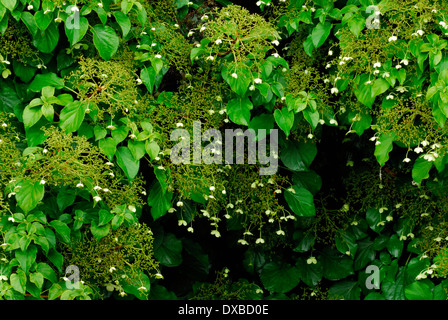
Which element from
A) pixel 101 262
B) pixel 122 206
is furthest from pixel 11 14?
pixel 101 262

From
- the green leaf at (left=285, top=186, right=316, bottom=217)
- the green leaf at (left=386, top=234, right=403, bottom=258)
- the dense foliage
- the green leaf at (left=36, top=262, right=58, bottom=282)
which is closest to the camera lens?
the green leaf at (left=36, top=262, right=58, bottom=282)

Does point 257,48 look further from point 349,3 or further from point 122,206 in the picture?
point 122,206

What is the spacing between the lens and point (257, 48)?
8.40 ft

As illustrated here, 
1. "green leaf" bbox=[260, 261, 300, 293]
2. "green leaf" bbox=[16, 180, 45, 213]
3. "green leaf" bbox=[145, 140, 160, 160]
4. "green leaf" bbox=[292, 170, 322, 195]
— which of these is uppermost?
"green leaf" bbox=[145, 140, 160, 160]

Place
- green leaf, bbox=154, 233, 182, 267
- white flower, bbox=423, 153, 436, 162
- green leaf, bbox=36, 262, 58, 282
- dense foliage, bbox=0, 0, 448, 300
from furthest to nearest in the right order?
green leaf, bbox=154, 233, 182, 267, white flower, bbox=423, 153, 436, 162, dense foliage, bbox=0, 0, 448, 300, green leaf, bbox=36, 262, 58, 282

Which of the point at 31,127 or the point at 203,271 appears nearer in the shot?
the point at 31,127

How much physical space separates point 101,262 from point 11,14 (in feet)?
3.63

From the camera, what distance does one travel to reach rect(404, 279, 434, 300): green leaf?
276 cm

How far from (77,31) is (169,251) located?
1242 mm

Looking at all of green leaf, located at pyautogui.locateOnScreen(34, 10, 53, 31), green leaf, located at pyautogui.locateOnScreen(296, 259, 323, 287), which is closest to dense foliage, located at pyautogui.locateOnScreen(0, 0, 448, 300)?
green leaf, located at pyautogui.locateOnScreen(34, 10, 53, 31)

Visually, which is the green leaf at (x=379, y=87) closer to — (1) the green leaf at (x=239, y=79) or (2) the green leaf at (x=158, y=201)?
(1) the green leaf at (x=239, y=79)

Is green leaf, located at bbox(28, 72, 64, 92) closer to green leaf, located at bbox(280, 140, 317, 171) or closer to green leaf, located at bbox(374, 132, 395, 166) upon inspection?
green leaf, located at bbox(280, 140, 317, 171)

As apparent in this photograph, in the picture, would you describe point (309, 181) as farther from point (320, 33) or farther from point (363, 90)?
point (320, 33)

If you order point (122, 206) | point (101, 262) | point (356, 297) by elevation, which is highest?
point (122, 206)
